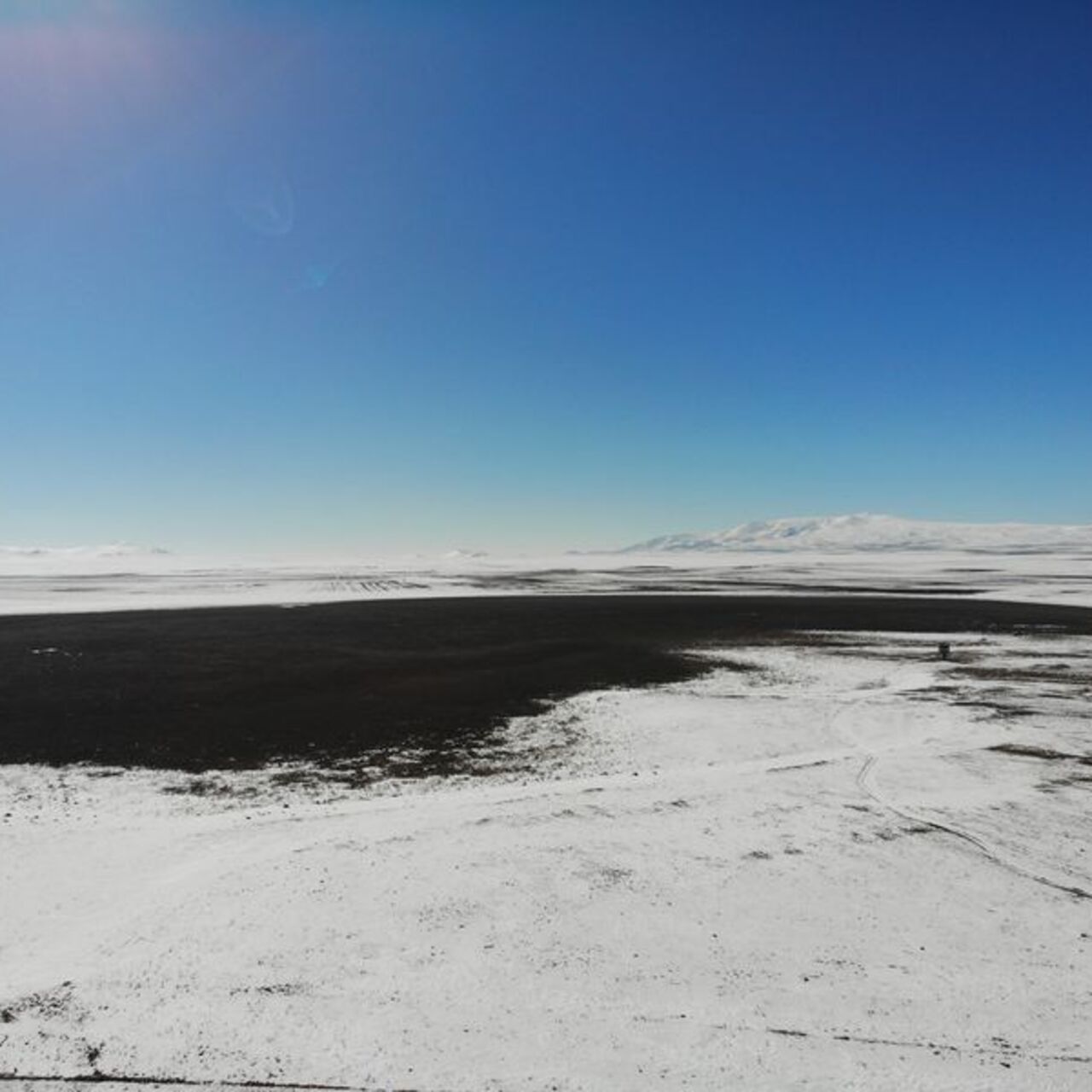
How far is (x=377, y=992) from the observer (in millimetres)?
5320

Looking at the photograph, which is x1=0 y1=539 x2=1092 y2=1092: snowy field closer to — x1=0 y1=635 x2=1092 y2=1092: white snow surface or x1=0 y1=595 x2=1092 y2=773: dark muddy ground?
A: x1=0 y1=635 x2=1092 y2=1092: white snow surface

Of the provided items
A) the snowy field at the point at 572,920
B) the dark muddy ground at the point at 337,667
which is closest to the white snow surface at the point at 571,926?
the snowy field at the point at 572,920

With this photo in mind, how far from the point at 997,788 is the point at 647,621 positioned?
72.9 feet

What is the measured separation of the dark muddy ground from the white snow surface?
2069mm

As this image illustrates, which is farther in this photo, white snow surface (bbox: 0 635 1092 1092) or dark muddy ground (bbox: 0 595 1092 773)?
dark muddy ground (bbox: 0 595 1092 773)

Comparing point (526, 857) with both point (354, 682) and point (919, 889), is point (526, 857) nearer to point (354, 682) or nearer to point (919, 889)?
point (919, 889)

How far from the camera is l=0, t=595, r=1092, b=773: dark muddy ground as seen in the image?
40.6 feet

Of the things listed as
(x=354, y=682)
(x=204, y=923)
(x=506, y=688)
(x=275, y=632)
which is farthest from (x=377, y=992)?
(x=275, y=632)

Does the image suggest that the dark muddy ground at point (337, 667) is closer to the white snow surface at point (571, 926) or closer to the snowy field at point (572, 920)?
the snowy field at point (572, 920)

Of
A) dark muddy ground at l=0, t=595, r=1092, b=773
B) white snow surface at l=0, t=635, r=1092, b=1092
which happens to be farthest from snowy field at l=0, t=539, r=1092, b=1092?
dark muddy ground at l=0, t=595, r=1092, b=773

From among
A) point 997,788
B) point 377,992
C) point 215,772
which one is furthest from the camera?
point 215,772

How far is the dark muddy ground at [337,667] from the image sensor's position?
12367 millimetres

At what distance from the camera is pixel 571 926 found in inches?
245

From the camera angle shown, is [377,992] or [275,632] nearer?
[377,992]
